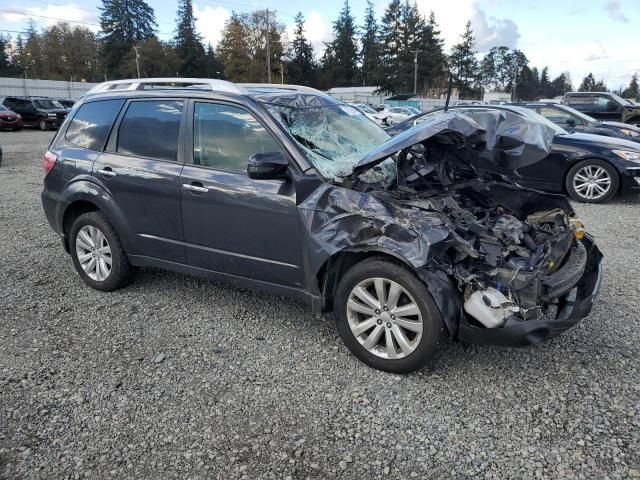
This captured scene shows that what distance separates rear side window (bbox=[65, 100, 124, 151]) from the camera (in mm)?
4430

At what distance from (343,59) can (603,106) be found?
8094cm

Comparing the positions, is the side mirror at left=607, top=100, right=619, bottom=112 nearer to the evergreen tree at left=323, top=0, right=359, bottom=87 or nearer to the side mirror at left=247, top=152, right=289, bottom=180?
the side mirror at left=247, top=152, right=289, bottom=180

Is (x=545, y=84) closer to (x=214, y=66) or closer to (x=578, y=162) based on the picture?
(x=214, y=66)

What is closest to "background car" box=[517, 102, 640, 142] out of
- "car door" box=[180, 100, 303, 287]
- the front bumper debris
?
the front bumper debris

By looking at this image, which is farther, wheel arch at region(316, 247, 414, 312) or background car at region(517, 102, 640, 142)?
background car at region(517, 102, 640, 142)

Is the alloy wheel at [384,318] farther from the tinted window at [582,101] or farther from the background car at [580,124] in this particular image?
the tinted window at [582,101]

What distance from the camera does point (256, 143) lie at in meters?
3.63

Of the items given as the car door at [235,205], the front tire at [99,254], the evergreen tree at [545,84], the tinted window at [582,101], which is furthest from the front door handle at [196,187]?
the evergreen tree at [545,84]

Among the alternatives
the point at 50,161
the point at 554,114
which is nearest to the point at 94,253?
the point at 50,161

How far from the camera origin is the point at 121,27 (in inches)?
3344

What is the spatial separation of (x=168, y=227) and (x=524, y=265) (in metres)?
2.75

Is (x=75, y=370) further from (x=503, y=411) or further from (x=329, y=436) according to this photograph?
(x=503, y=411)

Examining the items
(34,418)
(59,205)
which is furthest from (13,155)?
(34,418)

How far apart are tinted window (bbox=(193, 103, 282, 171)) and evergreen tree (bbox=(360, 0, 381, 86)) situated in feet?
277
